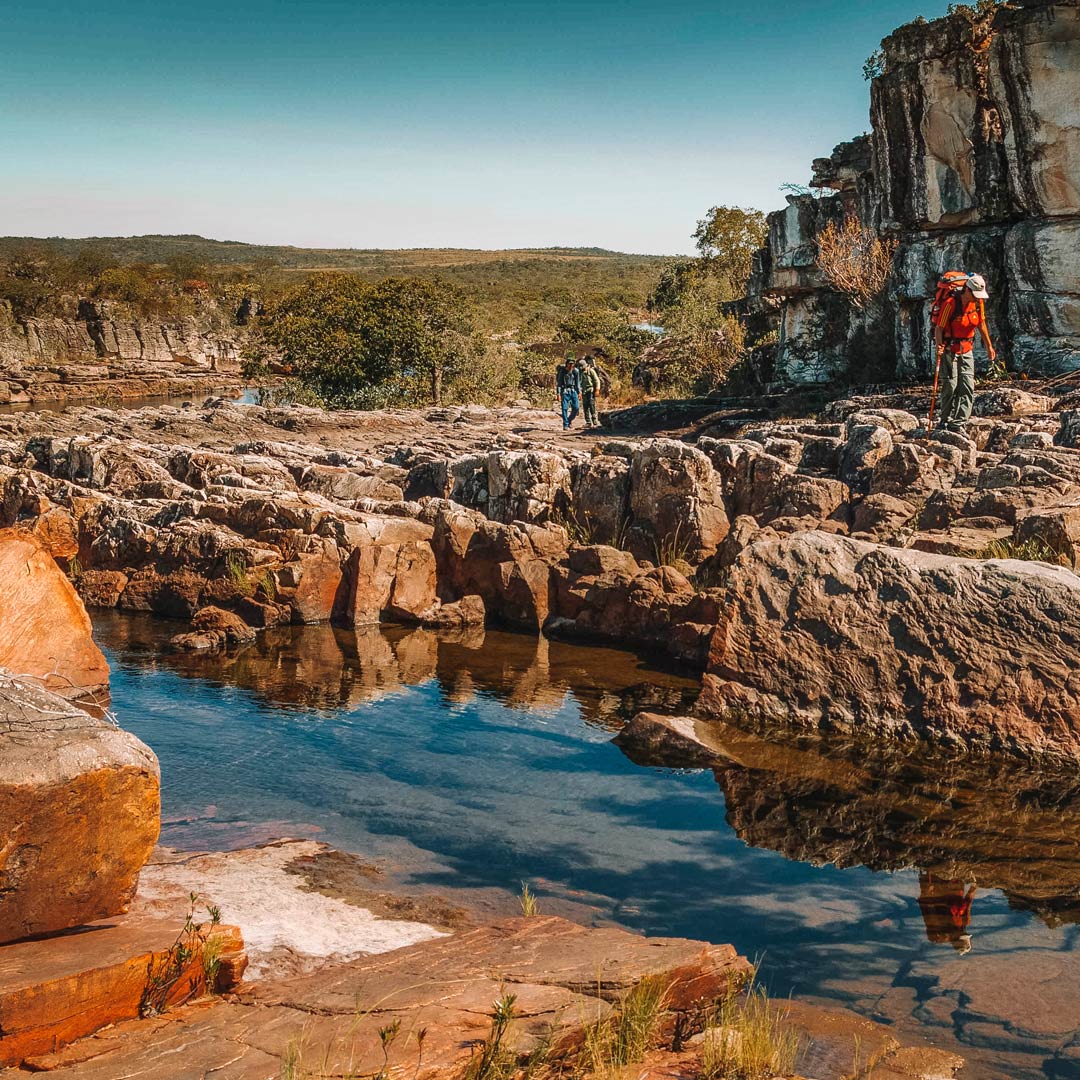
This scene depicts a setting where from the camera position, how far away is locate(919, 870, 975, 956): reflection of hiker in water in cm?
570

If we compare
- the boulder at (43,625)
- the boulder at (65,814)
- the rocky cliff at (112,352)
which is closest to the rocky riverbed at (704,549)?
the boulder at (43,625)

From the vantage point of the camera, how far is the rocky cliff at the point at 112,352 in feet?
160

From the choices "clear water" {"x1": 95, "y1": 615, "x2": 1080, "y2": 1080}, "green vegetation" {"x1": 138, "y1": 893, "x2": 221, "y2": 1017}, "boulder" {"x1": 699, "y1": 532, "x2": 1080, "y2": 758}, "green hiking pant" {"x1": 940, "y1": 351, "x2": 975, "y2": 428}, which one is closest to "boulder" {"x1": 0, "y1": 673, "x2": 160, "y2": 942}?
"green vegetation" {"x1": 138, "y1": 893, "x2": 221, "y2": 1017}

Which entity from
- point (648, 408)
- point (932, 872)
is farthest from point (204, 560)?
point (648, 408)

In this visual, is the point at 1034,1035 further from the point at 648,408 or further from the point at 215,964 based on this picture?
the point at 648,408

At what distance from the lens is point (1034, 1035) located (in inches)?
187

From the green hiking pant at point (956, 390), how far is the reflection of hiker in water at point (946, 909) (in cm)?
849

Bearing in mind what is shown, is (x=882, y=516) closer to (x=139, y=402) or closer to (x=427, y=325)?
(x=427, y=325)

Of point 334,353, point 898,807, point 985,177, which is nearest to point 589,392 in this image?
point 985,177

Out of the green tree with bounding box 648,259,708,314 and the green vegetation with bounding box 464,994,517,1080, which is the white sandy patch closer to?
the green vegetation with bounding box 464,994,517,1080

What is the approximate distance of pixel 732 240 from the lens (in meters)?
45.1

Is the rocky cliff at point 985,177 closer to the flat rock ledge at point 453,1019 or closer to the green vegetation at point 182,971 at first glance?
the flat rock ledge at point 453,1019

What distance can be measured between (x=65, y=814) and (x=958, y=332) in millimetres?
11095

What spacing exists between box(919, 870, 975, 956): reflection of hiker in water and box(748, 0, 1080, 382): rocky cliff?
15.2 m
